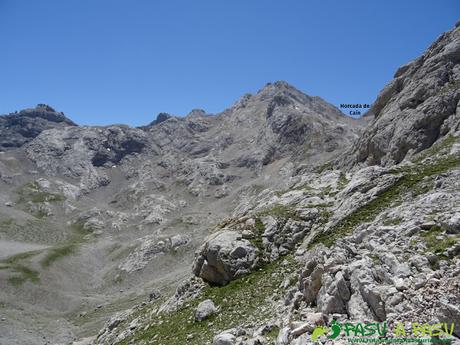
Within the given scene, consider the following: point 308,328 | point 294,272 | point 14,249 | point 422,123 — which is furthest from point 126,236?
point 308,328

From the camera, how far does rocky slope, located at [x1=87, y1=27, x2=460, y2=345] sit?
14328 mm

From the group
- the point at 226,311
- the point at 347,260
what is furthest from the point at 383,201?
the point at 226,311

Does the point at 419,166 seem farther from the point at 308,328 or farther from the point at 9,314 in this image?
the point at 9,314

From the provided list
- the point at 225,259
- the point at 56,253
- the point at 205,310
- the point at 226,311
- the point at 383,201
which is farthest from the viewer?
the point at 56,253

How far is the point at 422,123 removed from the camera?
59.0 meters

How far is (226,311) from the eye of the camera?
2933 cm

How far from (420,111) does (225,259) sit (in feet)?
147

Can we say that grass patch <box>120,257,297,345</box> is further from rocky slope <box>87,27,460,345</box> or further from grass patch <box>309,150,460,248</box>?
grass patch <box>309,150,460,248</box>

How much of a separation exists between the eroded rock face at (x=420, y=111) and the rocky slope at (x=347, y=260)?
0.25 meters

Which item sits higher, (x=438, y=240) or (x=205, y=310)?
(x=438, y=240)

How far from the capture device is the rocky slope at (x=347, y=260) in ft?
47.0

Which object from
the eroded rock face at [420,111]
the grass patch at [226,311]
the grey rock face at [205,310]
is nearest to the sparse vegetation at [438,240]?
the grass patch at [226,311]

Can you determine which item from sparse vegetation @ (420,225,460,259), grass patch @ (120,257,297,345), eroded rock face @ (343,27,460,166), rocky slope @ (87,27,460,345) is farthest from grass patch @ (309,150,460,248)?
eroded rock face @ (343,27,460,166)

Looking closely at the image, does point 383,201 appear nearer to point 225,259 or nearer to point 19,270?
point 225,259
